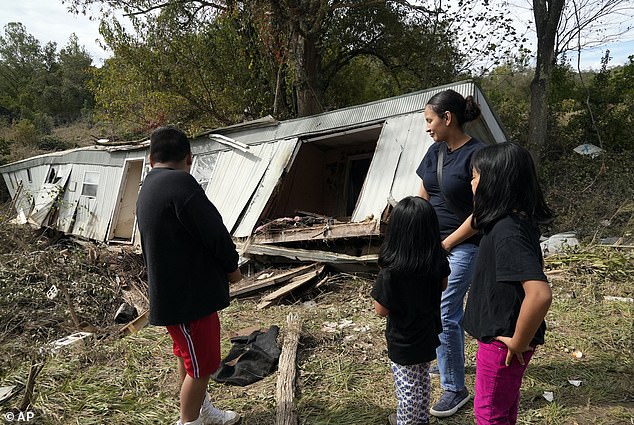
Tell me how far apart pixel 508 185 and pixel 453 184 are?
831mm

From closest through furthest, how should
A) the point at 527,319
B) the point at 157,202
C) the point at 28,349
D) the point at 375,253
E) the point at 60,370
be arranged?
the point at 527,319, the point at 157,202, the point at 60,370, the point at 28,349, the point at 375,253

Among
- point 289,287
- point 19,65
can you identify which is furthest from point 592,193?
point 19,65

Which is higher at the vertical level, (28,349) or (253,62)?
(253,62)

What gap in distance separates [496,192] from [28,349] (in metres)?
5.16

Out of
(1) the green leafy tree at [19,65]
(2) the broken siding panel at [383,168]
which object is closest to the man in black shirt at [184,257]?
(2) the broken siding panel at [383,168]

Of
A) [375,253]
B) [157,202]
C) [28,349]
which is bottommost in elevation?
[28,349]

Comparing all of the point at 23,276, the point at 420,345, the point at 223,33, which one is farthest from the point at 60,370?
the point at 223,33

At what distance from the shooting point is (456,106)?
2.75 m

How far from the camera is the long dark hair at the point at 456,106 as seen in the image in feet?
9.00

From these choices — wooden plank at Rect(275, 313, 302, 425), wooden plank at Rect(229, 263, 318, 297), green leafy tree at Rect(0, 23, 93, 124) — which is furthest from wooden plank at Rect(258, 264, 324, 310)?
green leafy tree at Rect(0, 23, 93, 124)

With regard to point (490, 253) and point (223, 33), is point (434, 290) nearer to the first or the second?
point (490, 253)

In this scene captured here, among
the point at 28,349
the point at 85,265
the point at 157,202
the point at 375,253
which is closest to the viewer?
the point at 157,202

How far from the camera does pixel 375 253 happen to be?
6.05 metres

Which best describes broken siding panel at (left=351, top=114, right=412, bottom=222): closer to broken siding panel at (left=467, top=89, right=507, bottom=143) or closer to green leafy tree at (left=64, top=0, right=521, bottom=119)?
broken siding panel at (left=467, top=89, right=507, bottom=143)
